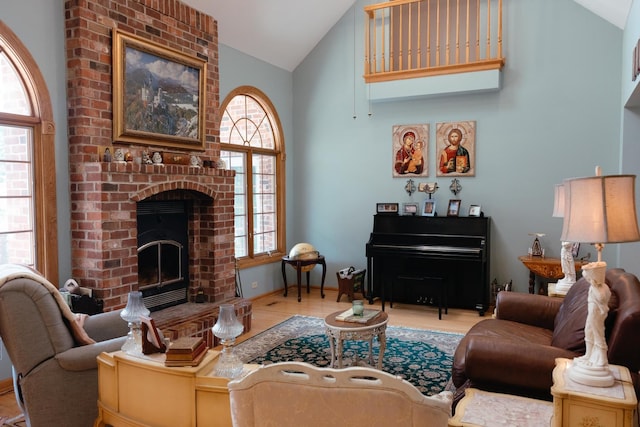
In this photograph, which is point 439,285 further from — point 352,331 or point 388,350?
point 352,331

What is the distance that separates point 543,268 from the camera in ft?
17.2

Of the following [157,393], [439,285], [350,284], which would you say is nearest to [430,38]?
[439,285]

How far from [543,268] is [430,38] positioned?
3172 mm

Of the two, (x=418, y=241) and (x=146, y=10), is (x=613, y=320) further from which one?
(x=146, y=10)

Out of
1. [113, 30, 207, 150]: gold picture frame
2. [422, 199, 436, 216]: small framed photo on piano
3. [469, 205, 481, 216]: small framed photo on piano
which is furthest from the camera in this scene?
[422, 199, 436, 216]: small framed photo on piano

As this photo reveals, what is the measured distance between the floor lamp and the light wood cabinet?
0.05 metres

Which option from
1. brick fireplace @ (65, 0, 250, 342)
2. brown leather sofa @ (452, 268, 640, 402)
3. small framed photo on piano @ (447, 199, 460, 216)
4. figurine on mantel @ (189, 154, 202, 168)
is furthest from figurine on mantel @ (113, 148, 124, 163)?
small framed photo on piano @ (447, 199, 460, 216)

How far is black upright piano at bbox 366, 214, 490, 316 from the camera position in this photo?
5.49 m

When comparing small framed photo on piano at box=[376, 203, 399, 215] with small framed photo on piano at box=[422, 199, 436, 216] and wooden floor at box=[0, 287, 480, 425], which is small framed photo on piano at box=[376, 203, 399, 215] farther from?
wooden floor at box=[0, 287, 480, 425]

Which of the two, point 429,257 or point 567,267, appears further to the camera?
point 429,257

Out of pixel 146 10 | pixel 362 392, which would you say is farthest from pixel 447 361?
pixel 146 10

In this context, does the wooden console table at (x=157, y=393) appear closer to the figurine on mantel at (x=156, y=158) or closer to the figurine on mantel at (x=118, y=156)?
the figurine on mantel at (x=118, y=156)

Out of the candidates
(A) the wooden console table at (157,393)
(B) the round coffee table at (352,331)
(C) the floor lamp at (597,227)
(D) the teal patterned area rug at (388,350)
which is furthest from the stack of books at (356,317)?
(C) the floor lamp at (597,227)

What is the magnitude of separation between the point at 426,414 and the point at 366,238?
5111 millimetres
